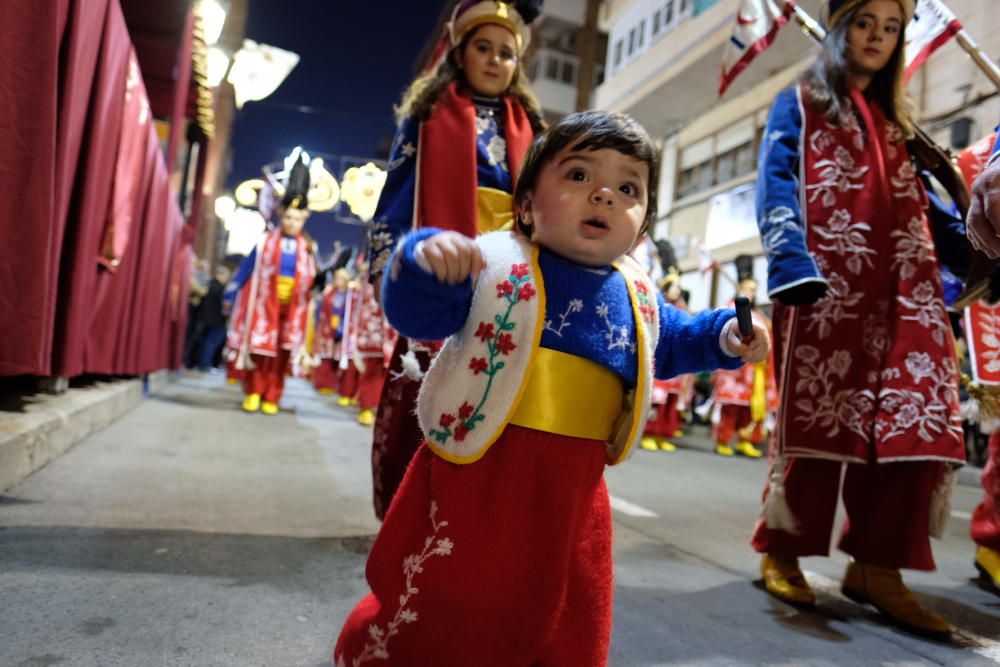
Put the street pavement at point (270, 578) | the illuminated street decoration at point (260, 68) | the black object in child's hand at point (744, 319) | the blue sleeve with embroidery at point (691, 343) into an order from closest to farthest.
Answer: the black object in child's hand at point (744, 319) < the blue sleeve with embroidery at point (691, 343) < the street pavement at point (270, 578) < the illuminated street decoration at point (260, 68)

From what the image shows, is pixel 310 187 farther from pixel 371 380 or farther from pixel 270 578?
pixel 270 578

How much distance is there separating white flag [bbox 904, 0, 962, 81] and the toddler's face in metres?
1.80

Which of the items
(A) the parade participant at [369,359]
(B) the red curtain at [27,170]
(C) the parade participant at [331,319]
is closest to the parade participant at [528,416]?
(B) the red curtain at [27,170]

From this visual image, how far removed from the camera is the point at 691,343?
1.21 metres

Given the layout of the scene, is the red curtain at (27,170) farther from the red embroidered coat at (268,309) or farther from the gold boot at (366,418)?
the gold boot at (366,418)

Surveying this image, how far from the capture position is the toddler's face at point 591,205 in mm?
1108

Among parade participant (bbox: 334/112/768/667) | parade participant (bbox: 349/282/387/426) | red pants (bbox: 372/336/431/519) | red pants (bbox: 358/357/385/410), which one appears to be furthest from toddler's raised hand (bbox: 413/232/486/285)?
red pants (bbox: 358/357/385/410)

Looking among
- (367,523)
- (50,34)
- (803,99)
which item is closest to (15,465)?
(367,523)

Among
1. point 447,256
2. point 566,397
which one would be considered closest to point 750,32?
point 566,397

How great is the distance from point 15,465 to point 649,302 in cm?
203

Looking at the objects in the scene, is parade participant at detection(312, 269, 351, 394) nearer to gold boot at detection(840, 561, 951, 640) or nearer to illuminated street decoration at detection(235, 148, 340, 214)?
illuminated street decoration at detection(235, 148, 340, 214)

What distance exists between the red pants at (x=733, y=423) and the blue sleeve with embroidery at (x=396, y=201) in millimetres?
6066

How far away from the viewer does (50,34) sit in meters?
1.92

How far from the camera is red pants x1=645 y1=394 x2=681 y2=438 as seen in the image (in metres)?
6.85
